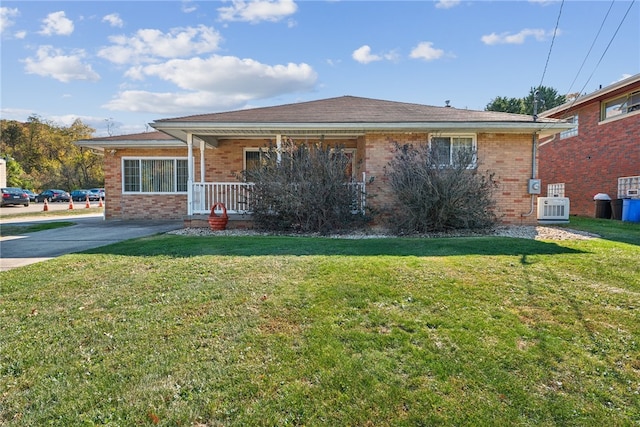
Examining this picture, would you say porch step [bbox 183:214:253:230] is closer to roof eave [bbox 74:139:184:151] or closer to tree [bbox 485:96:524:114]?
roof eave [bbox 74:139:184:151]

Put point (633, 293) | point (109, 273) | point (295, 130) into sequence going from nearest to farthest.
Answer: point (633, 293) < point (109, 273) < point (295, 130)

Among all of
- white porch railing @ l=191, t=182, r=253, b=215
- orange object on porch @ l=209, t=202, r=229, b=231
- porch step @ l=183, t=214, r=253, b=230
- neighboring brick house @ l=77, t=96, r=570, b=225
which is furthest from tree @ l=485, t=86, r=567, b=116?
orange object on porch @ l=209, t=202, r=229, b=231

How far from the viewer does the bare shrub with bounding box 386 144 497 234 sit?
30.8 feet

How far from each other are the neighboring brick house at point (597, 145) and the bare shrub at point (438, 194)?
18.2ft

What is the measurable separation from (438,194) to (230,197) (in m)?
6.29

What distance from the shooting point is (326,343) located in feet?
11.6

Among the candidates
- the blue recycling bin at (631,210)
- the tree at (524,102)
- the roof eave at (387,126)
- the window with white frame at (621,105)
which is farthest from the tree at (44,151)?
the blue recycling bin at (631,210)

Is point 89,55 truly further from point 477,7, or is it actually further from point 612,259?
point 612,259

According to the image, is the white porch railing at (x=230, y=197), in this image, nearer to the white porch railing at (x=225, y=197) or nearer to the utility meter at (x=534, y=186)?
the white porch railing at (x=225, y=197)

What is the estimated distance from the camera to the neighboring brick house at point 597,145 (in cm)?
1469

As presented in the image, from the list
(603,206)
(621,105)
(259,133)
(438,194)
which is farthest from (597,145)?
(259,133)

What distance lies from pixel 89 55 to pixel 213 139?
6942 mm

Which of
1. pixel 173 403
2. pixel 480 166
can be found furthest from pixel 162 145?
pixel 173 403

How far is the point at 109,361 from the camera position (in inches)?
132
